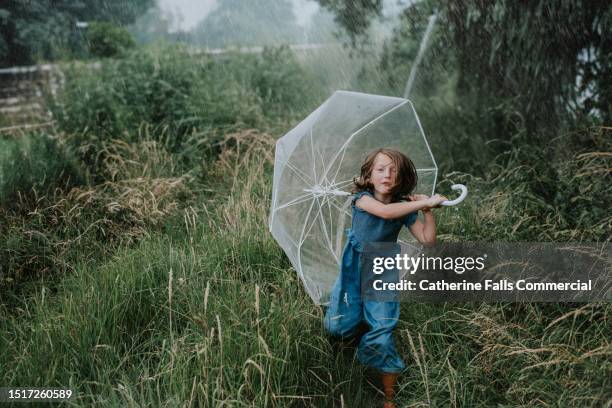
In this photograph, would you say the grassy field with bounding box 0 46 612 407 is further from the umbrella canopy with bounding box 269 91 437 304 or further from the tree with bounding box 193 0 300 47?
the tree with bounding box 193 0 300 47

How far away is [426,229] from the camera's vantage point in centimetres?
253

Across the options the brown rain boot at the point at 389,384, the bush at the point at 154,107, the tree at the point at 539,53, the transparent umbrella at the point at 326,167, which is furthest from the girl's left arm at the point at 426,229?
the bush at the point at 154,107

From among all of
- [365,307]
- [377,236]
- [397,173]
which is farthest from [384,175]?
[365,307]

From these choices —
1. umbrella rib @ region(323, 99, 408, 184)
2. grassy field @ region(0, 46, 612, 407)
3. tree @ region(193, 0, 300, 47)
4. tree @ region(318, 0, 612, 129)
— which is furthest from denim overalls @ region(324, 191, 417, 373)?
tree @ region(193, 0, 300, 47)

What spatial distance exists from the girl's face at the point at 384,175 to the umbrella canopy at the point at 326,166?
0.58 feet

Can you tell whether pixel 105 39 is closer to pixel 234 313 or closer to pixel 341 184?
pixel 341 184

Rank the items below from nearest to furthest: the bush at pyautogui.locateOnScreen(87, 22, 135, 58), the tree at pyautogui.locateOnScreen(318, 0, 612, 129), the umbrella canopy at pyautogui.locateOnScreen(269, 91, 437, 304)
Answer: the umbrella canopy at pyautogui.locateOnScreen(269, 91, 437, 304), the tree at pyautogui.locateOnScreen(318, 0, 612, 129), the bush at pyautogui.locateOnScreen(87, 22, 135, 58)

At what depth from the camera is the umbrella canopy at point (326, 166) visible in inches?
106

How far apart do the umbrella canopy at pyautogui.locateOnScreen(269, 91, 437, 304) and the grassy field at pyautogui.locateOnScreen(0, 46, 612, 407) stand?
236mm

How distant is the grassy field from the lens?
240 cm

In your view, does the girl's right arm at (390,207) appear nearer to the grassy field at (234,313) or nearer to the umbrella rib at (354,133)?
the umbrella rib at (354,133)

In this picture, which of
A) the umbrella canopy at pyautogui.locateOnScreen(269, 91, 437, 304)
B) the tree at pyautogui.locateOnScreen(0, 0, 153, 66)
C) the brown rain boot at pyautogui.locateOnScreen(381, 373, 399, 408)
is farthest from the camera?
the tree at pyautogui.locateOnScreen(0, 0, 153, 66)

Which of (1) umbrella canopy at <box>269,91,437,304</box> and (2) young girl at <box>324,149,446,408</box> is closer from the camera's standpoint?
(2) young girl at <box>324,149,446,408</box>

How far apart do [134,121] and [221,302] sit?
3.06 metres
